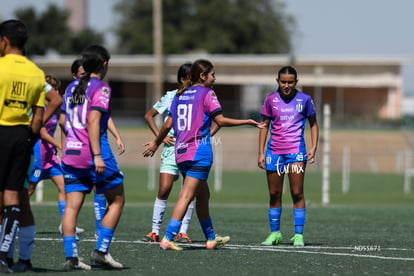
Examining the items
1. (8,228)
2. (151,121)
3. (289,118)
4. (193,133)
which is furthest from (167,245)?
→ (8,228)

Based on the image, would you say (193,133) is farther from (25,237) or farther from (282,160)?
(25,237)

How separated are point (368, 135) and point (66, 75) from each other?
74.9ft

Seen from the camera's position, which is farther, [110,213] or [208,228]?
[208,228]

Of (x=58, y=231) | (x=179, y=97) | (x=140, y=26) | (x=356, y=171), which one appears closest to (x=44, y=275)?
(x=179, y=97)

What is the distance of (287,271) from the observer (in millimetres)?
9586

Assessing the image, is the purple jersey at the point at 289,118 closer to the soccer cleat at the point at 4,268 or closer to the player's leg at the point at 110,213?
the player's leg at the point at 110,213

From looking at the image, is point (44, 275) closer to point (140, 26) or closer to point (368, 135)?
point (368, 135)

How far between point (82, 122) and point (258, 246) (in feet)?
11.8

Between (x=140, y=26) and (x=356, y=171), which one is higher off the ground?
(x=140, y=26)

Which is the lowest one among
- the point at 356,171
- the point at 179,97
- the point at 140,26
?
the point at 356,171

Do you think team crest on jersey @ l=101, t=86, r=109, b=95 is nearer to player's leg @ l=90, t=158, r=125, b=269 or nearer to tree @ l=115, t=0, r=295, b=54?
player's leg @ l=90, t=158, r=125, b=269

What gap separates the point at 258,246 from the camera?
39.8 feet

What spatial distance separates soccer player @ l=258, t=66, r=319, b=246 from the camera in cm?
1258

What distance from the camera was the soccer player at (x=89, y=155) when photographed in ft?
30.2
